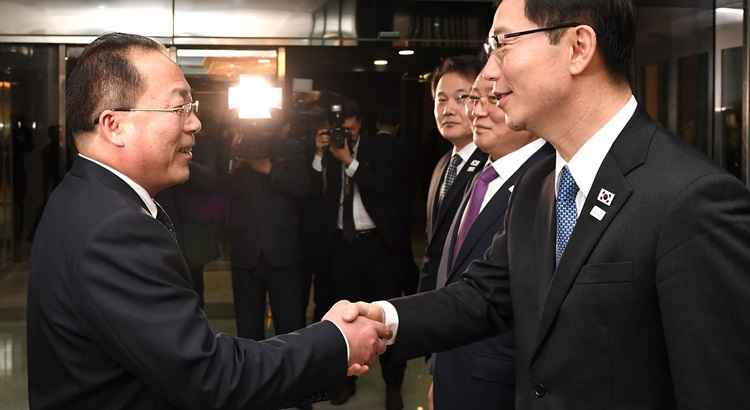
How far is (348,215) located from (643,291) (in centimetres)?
329

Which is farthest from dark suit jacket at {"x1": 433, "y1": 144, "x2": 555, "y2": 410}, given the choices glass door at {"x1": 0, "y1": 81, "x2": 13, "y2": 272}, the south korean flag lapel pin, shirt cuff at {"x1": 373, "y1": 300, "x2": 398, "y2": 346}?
glass door at {"x1": 0, "y1": 81, "x2": 13, "y2": 272}

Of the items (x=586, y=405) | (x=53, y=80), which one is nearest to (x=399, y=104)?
(x=53, y=80)

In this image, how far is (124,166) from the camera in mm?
1882

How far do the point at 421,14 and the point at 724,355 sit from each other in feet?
13.5

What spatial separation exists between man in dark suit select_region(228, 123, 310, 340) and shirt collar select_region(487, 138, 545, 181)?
1836 millimetres

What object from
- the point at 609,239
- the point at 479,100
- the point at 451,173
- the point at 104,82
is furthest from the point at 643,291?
the point at 451,173

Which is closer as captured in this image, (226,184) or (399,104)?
(226,184)

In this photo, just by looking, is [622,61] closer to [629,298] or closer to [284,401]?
[629,298]

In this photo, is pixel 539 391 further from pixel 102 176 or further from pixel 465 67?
pixel 465 67

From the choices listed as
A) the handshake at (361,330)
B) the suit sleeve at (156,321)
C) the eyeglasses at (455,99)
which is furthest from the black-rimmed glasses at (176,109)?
the eyeglasses at (455,99)

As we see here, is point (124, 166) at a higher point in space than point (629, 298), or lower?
higher

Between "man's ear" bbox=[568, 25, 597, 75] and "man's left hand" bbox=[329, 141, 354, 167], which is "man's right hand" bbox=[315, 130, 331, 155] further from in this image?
"man's ear" bbox=[568, 25, 597, 75]

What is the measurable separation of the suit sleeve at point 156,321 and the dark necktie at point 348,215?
300 centimetres

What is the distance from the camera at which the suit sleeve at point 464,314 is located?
2.10 meters
